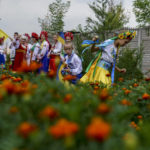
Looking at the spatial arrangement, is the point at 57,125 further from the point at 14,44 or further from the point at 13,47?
the point at 13,47

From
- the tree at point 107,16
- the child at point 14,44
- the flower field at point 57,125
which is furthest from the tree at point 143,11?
the flower field at point 57,125

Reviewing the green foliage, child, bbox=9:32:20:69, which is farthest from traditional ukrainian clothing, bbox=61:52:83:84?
child, bbox=9:32:20:69

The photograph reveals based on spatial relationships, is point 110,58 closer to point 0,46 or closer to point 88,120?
point 88,120

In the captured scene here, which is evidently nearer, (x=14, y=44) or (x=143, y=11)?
(x=14, y=44)

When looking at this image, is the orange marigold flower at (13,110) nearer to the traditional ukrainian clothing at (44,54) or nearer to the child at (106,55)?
the child at (106,55)

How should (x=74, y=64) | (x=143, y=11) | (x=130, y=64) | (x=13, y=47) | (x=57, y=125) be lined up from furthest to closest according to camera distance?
(x=143, y=11) → (x=13, y=47) → (x=130, y=64) → (x=74, y=64) → (x=57, y=125)

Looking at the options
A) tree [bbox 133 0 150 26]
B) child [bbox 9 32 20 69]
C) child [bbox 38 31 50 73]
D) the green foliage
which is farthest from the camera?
tree [bbox 133 0 150 26]

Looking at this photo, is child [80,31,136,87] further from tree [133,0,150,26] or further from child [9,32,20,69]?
tree [133,0,150,26]

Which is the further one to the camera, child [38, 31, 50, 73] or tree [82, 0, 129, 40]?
tree [82, 0, 129, 40]

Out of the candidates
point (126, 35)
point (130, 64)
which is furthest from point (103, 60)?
point (130, 64)

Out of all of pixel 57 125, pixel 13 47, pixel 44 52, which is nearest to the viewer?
pixel 57 125

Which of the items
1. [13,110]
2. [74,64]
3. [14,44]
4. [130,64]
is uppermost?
[14,44]

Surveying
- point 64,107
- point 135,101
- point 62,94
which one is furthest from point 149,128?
point 135,101

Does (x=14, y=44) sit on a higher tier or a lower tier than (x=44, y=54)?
higher
